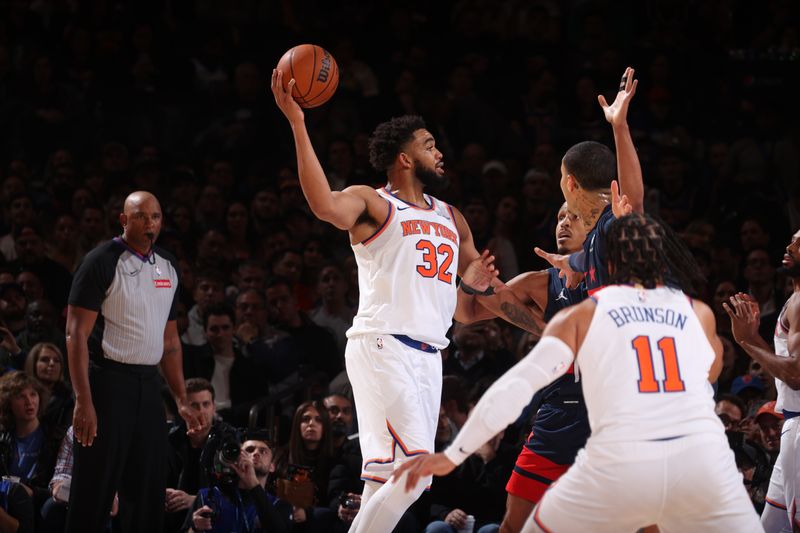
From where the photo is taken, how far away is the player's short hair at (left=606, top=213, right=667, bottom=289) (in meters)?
3.87

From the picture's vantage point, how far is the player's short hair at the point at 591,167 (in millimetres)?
5137

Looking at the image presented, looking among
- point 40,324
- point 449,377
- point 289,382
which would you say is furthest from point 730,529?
point 40,324

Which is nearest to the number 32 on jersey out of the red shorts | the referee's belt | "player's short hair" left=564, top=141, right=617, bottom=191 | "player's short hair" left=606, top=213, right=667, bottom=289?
the referee's belt

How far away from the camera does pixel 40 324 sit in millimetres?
8273

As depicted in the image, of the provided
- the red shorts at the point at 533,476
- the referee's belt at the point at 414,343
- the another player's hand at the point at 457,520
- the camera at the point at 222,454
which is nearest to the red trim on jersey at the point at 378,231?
the referee's belt at the point at 414,343

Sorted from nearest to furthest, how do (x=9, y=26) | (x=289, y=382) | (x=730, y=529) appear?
(x=730, y=529)
(x=289, y=382)
(x=9, y=26)

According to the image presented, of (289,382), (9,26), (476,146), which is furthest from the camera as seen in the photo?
(9,26)

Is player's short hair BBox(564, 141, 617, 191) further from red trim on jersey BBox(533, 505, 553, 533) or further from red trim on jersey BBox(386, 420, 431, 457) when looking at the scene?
red trim on jersey BBox(533, 505, 553, 533)

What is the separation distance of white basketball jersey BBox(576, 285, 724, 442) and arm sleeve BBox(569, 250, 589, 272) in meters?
1.10

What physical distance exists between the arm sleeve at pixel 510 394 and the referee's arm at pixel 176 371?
284 cm

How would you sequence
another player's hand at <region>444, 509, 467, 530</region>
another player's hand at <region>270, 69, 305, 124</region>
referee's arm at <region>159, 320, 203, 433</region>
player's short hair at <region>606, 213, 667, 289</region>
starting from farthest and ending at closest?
1. another player's hand at <region>444, 509, 467, 530</region>
2. referee's arm at <region>159, 320, 203, 433</region>
3. another player's hand at <region>270, 69, 305, 124</region>
4. player's short hair at <region>606, 213, 667, 289</region>

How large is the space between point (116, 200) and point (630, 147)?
629 centimetres

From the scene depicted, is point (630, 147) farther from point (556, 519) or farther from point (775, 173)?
point (775, 173)

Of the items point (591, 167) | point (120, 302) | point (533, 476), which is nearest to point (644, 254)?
point (591, 167)
